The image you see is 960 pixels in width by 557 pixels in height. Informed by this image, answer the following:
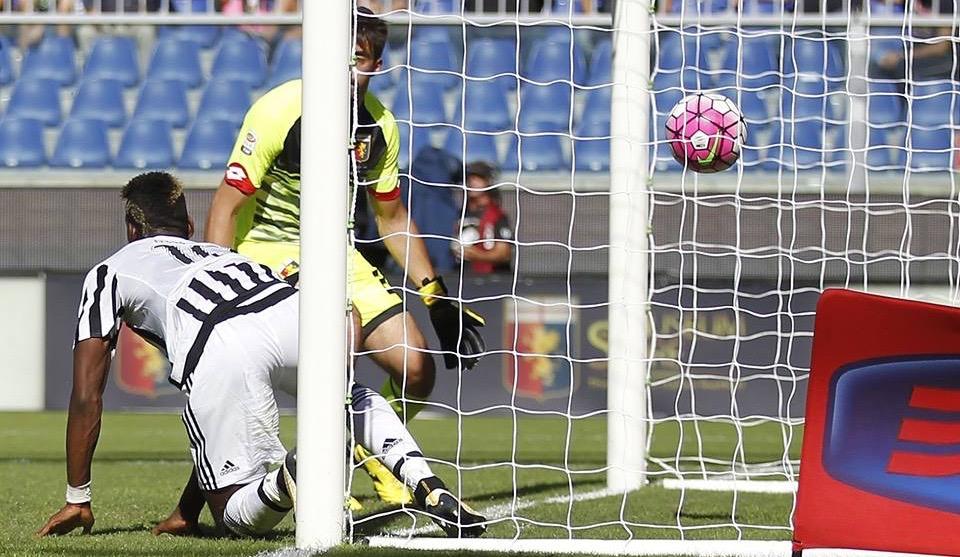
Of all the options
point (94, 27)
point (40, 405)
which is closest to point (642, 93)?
point (40, 405)

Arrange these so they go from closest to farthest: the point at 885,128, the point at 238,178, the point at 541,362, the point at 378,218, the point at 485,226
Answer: the point at 238,178, the point at 378,218, the point at 485,226, the point at 541,362, the point at 885,128

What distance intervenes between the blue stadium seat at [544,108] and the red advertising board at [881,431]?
9.98 metres

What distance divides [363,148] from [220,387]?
1.25 m

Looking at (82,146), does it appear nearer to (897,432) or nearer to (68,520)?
(68,520)

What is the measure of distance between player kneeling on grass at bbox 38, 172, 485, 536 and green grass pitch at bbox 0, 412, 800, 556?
0.15m

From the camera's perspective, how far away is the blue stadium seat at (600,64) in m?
13.5

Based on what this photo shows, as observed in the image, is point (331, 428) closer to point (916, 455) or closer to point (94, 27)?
point (916, 455)

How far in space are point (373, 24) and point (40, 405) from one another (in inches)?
306

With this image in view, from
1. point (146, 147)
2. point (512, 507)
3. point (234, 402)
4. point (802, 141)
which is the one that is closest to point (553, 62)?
point (802, 141)

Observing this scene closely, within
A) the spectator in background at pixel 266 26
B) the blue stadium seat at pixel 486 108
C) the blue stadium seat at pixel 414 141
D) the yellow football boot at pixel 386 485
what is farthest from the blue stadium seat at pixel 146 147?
the yellow football boot at pixel 386 485

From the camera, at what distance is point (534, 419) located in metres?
12.3

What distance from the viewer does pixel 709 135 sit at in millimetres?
5367

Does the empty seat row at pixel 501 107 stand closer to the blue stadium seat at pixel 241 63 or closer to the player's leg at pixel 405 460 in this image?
the blue stadium seat at pixel 241 63

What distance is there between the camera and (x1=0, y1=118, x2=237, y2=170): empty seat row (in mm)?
13289
